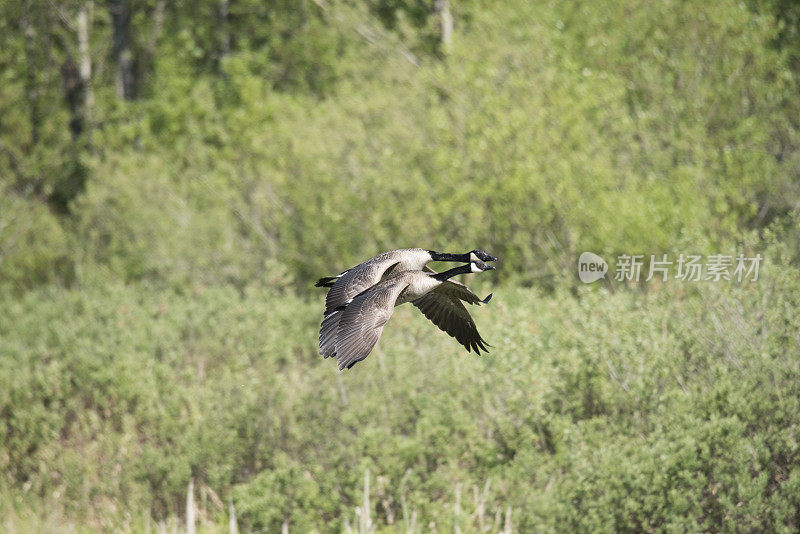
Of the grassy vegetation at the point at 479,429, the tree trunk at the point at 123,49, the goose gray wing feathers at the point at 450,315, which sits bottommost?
the grassy vegetation at the point at 479,429

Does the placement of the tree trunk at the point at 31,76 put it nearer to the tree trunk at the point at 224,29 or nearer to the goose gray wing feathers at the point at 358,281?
the tree trunk at the point at 224,29

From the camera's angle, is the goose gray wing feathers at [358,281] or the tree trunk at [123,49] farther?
the tree trunk at [123,49]

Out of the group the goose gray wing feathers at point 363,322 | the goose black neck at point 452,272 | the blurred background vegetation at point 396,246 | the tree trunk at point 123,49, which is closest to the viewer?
the goose gray wing feathers at point 363,322

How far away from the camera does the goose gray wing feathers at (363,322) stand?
5.04 metres

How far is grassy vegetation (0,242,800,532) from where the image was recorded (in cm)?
987

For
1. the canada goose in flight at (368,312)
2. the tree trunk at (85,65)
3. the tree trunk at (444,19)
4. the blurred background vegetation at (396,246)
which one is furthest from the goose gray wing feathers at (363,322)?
the tree trunk at (85,65)

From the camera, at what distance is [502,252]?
685 inches

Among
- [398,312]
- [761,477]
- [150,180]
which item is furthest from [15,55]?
[761,477]

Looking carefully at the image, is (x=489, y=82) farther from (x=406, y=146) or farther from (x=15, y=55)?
(x=15, y=55)

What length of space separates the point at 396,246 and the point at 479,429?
6.87 m

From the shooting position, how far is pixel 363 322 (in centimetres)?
519

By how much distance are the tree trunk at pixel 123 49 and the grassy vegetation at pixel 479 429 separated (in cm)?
1391

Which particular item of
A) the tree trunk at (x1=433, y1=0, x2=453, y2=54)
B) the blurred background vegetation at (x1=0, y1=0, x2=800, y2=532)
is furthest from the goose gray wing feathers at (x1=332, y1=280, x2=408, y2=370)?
the tree trunk at (x1=433, y1=0, x2=453, y2=54)

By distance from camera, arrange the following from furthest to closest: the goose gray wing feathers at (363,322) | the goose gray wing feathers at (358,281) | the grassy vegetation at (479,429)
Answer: the grassy vegetation at (479,429) < the goose gray wing feathers at (358,281) < the goose gray wing feathers at (363,322)
